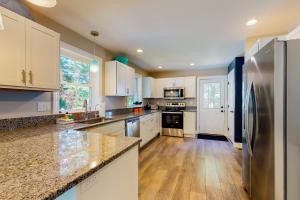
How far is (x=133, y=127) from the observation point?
3520 mm

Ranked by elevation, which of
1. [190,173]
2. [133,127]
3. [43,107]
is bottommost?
[190,173]

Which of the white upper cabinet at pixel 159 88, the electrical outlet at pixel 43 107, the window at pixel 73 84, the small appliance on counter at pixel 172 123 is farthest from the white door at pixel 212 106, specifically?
the electrical outlet at pixel 43 107

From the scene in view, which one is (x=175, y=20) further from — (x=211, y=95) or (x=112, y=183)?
(x=211, y=95)

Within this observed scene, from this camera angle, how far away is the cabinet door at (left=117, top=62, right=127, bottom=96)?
3.57 m

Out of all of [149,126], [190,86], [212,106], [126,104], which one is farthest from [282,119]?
[212,106]

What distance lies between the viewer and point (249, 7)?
1.99m

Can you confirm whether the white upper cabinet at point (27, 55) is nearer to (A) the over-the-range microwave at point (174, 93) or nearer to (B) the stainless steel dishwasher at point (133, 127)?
(B) the stainless steel dishwasher at point (133, 127)

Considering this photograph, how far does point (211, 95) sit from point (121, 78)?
11.6 feet

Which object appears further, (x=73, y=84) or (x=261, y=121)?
(x=73, y=84)

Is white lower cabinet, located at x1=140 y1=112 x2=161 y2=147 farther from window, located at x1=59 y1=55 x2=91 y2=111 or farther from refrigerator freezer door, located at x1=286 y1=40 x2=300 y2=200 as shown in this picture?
refrigerator freezer door, located at x1=286 y1=40 x2=300 y2=200

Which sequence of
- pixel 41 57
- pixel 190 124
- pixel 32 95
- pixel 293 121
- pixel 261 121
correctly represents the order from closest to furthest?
pixel 293 121 < pixel 261 121 < pixel 41 57 < pixel 32 95 < pixel 190 124

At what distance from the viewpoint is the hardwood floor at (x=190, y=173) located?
2.13m

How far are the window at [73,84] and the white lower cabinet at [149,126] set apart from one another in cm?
154

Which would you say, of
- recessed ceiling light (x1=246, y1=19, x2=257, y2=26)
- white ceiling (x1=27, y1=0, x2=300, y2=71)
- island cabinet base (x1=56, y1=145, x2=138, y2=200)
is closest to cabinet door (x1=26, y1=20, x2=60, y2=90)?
white ceiling (x1=27, y1=0, x2=300, y2=71)
